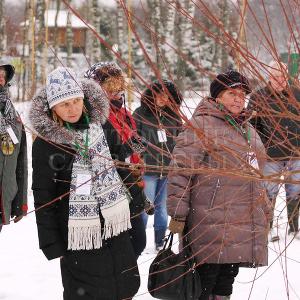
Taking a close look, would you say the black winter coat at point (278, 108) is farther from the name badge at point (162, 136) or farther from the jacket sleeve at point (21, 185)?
the jacket sleeve at point (21, 185)

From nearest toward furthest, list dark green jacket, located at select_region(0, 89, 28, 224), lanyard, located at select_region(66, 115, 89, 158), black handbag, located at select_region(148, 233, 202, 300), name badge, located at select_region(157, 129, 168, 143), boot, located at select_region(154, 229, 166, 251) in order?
name badge, located at select_region(157, 129, 168, 143) < lanyard, located at select_region(66, 115, 89, 158) < black handbag, located at select_region(148, 233, 202, 300) < dark green jacket, located at select_region(0, 89, 28, 224) < boot, located at select_region(154, 229, 166, 251)

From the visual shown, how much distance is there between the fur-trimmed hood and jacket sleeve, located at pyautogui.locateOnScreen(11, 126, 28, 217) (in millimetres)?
1278

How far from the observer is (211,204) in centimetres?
313

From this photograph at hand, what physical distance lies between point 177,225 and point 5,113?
176 cm

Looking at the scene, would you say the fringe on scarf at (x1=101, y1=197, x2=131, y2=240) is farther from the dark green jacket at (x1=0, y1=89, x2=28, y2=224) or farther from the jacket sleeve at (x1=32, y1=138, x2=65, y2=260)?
the dark green jacket at (x1=0, y1=89, x2=28, y2=224)

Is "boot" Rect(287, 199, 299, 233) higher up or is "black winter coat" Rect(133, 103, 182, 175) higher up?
"black winter coat" Rect(133, 103, 182, 175)

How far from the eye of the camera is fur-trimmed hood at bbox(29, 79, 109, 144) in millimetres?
2883

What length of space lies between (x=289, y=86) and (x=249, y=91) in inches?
10.3

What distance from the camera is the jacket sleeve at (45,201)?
9.39 ft

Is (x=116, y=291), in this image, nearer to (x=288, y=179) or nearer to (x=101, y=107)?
(x=101, y=107)

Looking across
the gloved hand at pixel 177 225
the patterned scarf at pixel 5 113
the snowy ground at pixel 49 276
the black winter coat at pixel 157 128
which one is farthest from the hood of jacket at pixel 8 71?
the gloved hand at pixel 177 225

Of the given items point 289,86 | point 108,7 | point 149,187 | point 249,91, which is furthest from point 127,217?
point 108,7

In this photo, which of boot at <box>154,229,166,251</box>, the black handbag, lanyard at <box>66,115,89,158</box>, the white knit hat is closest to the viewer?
lanyard at <box>66,115,89,158</box>

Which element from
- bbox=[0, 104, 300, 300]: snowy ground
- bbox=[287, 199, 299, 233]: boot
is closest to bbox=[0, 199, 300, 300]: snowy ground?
bbox=[0, 104, 300, 300]: snowy ground
